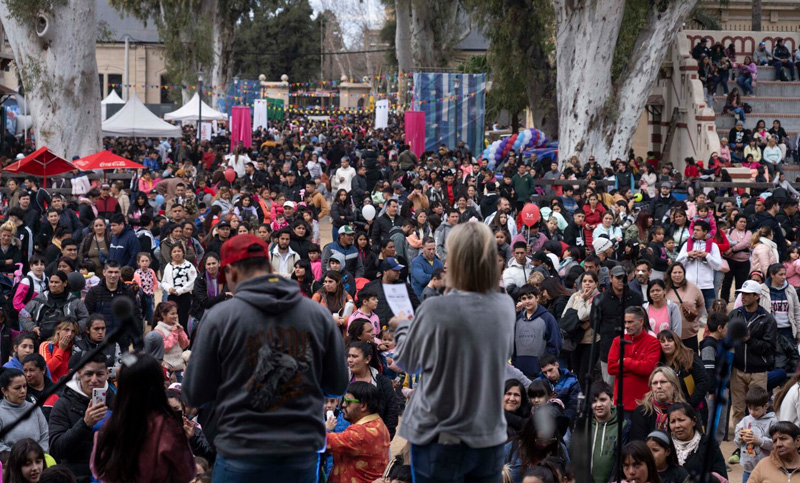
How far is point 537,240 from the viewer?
14.5 meters

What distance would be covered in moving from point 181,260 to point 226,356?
345 inches

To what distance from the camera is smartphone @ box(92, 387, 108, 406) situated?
6772 millimetres

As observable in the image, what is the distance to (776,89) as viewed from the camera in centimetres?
3362

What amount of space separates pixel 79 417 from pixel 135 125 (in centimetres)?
2381

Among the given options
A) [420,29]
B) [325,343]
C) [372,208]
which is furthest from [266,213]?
[420,29]

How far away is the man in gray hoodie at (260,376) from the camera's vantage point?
3801 millimetres

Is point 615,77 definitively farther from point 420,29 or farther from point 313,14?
point 313,14

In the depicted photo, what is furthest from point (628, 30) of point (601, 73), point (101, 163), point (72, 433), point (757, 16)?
point (72, 433)

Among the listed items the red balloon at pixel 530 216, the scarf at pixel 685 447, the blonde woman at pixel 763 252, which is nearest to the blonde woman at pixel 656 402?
the scarf at pixel 685 447

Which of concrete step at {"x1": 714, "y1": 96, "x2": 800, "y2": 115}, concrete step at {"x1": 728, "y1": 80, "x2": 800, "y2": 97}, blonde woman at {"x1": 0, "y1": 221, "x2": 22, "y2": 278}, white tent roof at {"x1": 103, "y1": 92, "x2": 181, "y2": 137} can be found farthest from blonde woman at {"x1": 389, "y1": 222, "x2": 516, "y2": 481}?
concrete step at {"x1": 728, "y1": 80, "x2": 800, "y2": 97}

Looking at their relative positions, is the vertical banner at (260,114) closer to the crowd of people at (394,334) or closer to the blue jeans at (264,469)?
the crowd of people at (394,334)

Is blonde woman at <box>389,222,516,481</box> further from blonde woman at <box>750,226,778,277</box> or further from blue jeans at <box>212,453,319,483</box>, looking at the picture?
blonde woman at <box>750,226,778,277</box>

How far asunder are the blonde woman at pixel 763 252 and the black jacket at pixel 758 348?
11.7 ft

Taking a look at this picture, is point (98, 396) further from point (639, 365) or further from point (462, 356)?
point (639, 365)
